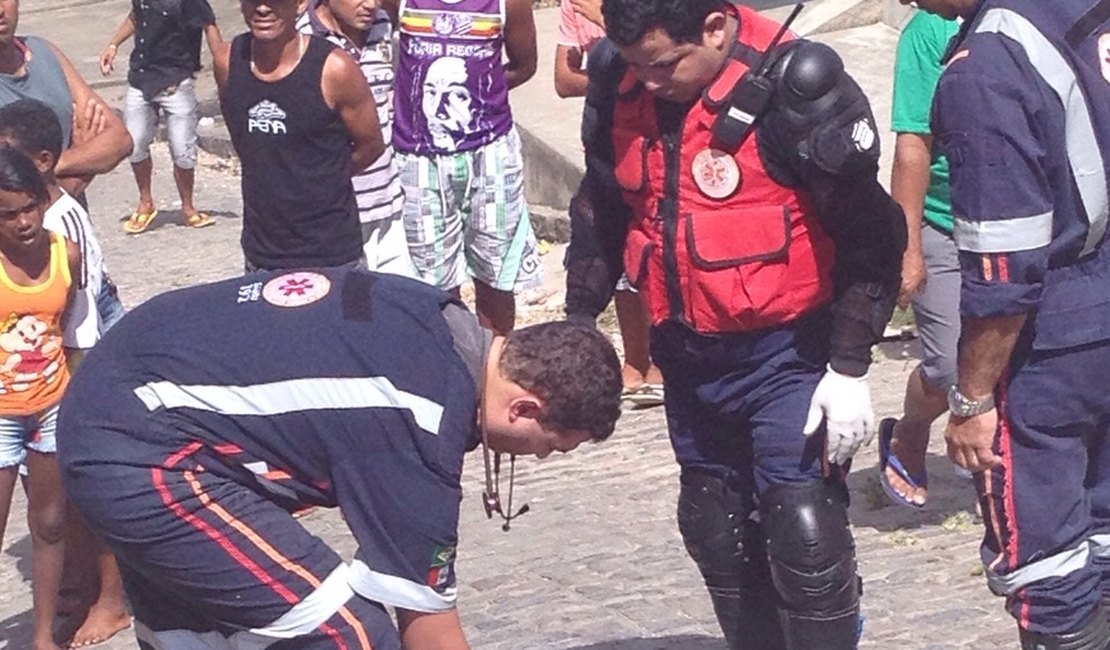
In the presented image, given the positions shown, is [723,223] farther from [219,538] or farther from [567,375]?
[219,538]

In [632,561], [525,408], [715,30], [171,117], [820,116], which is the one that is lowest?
[171,117]

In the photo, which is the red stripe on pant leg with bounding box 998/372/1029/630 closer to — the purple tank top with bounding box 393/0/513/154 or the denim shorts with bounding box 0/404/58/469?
the denim shorts with bounding box 0/404/58/469

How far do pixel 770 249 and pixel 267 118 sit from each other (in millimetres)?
2551

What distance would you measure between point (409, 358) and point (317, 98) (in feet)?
9.24

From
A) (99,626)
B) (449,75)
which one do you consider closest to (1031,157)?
(99,626)

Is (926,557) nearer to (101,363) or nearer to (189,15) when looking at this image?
(101,363)

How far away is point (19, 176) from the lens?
5.41 m

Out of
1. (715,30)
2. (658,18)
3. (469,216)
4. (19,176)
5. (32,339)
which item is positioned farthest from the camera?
(469,216)

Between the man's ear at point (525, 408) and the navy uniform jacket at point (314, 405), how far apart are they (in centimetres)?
8

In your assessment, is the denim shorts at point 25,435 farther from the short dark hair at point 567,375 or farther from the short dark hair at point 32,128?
the short dark hair at point 567,375

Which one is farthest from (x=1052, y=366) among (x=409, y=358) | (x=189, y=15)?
(x=189, y=15)

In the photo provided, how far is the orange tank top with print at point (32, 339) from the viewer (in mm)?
5516

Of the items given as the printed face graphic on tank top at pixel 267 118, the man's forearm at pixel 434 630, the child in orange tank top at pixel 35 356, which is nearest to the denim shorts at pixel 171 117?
the printed face graphic on tank top at pixel 267 118

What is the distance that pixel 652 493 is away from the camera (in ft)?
22.4
